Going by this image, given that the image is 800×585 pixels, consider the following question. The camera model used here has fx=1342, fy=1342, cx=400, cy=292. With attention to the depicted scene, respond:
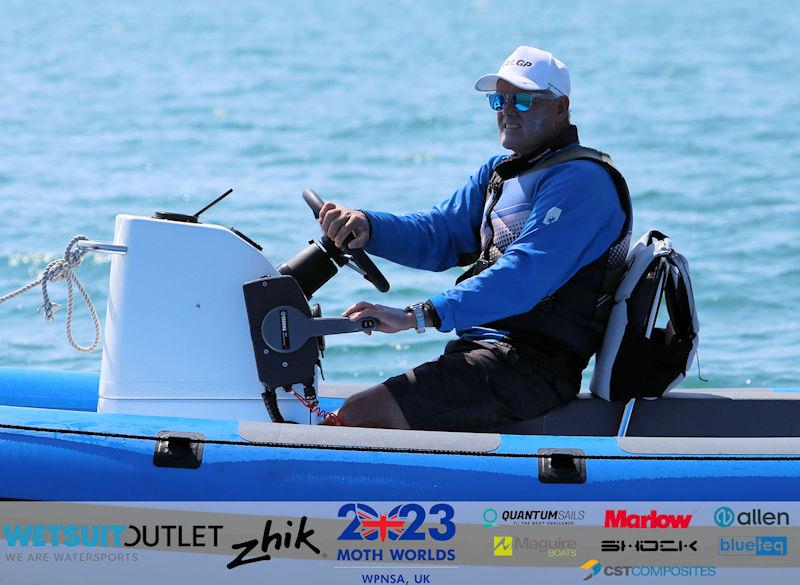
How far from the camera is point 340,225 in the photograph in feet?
12.0

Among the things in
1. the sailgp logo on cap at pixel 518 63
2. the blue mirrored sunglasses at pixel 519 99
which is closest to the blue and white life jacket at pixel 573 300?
the blue mirrored sunglasses at pixel 519 99

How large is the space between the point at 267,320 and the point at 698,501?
116 centimetres

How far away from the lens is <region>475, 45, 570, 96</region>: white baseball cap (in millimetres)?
3625

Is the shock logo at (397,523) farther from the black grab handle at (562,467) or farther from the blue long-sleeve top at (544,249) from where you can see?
the blue long-sleeve top at (544,249)

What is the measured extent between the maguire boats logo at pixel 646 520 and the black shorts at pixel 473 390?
488 millimetres

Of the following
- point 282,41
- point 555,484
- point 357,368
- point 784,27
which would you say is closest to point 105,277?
point 357,368

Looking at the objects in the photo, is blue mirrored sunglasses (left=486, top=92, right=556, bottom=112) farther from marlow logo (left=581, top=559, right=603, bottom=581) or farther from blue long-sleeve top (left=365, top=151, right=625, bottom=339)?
marlow logo (left=581, top=559, right=603, bottom=581)

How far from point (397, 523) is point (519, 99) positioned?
1.21 meters

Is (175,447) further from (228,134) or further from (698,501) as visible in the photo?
(228,134)

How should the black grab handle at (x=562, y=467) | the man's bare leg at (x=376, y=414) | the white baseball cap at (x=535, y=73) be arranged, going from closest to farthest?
the black grab handle at (x=562, y=467) < the man's bare leg at (x=376, y=414) < the white baseball cap at (x=535, y=73)

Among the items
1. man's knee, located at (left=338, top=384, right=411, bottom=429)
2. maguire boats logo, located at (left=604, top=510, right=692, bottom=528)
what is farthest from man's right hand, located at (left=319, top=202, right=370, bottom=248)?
maguire boats logo, located at (left=604, top=510, right=692, bottom=528)

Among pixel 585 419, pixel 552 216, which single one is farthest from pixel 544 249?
pixel 585 419

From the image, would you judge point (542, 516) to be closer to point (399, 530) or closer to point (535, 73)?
point (399, 530)

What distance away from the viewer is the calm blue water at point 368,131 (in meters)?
7.67
